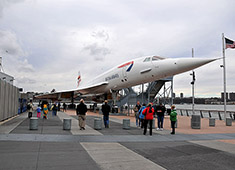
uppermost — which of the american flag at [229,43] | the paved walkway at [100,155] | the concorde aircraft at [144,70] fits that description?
the american flag at [229,43]

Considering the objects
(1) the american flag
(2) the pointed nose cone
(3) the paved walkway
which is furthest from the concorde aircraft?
(3) the paved walkway

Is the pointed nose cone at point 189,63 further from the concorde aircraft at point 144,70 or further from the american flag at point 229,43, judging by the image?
the american flag at point 229,43

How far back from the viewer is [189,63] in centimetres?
1310

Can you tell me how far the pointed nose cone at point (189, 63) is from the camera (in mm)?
12555

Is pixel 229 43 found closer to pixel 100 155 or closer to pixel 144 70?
pixel 144 70

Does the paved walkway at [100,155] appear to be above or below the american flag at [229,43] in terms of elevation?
below

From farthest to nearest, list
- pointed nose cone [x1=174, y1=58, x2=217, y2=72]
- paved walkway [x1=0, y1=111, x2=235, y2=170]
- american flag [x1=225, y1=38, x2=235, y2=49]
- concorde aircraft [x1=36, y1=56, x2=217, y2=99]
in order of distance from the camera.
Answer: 1. american flag [x1=225, y1=38, x2=235, y2=49]
2. concorde aircraft [x1=36, y1=56, x2=217, y2=99]
3. pointed nose cone [x1=174, y1=58, x2=217, y2=72]
4. paved walkway [x1=0, y1=111, x2=235, y2=170]

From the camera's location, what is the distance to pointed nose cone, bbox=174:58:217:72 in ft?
41.2

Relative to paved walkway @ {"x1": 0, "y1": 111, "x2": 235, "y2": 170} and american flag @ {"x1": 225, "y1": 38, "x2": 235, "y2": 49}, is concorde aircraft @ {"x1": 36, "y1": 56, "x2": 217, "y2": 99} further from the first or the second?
paved walkway @ {"x1": 0, "y1": 111, "x2": 235, "y2": 170}

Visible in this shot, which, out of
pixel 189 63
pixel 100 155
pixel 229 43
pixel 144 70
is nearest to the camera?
pixel 100 155

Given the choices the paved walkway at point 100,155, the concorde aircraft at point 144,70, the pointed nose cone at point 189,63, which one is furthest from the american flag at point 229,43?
the paved walkway at point 100,155

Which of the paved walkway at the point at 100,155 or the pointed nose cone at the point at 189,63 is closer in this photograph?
the paved walkway at the point at 100,155

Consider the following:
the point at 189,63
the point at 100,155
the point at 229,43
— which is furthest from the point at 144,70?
the point at 100,155

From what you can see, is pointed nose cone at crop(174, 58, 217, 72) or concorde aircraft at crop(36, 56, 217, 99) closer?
pointed nose cone at crop(174, 58, 217, 72)
